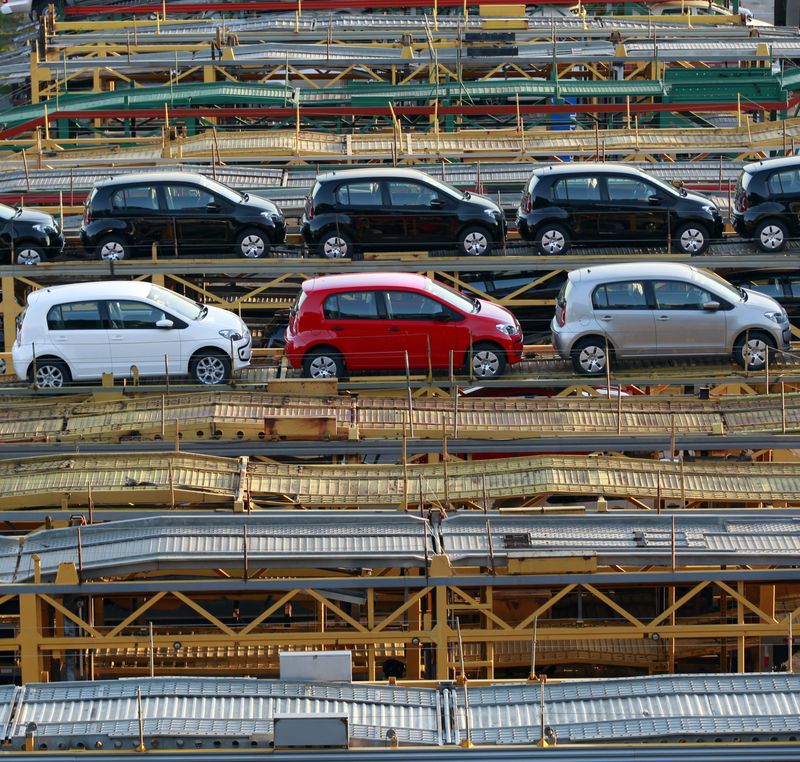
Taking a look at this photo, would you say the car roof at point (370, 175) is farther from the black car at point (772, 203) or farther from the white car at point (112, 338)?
the black car at point (772, 203)

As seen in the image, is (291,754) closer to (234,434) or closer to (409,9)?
(234,434)

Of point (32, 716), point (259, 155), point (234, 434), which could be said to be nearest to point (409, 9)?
point (259, 155)

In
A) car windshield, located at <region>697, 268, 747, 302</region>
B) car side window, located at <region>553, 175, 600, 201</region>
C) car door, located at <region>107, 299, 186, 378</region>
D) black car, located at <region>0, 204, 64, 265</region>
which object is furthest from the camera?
black car, located at <region>0, 204, 64, 265</region>

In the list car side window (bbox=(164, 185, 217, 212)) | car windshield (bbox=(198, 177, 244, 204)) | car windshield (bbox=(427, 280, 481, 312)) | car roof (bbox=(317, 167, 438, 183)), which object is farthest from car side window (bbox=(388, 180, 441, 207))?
car side window (bbox=(164, 185, 217, 212))

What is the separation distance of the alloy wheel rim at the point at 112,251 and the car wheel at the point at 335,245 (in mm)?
3213

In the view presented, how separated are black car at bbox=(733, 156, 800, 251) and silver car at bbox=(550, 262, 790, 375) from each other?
3605 mm

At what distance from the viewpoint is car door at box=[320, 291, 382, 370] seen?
25766 mm

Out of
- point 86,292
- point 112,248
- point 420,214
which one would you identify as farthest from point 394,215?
point 86,292

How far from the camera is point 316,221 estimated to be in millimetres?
29109

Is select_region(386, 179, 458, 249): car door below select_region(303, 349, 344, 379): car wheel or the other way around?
the other way around

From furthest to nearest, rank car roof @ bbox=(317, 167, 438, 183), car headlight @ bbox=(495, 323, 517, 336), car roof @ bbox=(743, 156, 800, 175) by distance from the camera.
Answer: car roof @ bbox=(743, 156, 800, 175) → car roof @ bbox=(317, 167, 438, 183) → car headlight @ bbox=(495, 323, 517, 336)

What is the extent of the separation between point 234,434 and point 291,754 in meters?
9.19

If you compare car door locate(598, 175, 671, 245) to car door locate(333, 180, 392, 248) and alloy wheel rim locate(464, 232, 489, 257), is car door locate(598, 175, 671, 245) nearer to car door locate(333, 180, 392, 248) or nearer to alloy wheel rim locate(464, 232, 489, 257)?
alloy wheel rim locate(464, 232, 489, 257)

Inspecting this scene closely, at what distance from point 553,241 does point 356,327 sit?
15.7 ft
